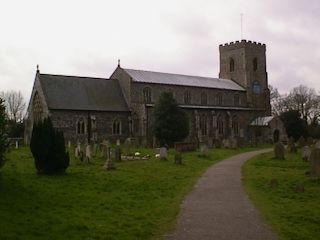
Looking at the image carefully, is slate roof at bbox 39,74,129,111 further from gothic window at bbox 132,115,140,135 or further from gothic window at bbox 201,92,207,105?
gothic window at bbox 201,92,207,105

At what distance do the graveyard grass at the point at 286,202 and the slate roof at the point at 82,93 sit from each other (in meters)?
25.0

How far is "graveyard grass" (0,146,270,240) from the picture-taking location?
7070mm

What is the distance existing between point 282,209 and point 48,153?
29.6ft

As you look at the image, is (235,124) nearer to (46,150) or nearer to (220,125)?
(220,125)

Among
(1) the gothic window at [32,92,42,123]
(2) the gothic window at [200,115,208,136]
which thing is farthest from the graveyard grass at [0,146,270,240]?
(2) the gothic window at [200,115,208,136]

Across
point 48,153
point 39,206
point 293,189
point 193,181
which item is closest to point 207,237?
point 39,206

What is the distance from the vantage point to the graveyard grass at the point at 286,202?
734 cm

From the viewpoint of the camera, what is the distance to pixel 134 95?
4241cm

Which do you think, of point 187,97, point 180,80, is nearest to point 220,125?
point 187,97

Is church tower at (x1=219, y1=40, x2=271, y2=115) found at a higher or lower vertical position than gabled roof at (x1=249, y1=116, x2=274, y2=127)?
higher

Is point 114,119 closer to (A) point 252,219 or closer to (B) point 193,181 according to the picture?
(B) point 193,181

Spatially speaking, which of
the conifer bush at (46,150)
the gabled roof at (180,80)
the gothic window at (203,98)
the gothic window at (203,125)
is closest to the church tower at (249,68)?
the gabled roof at (180,80)

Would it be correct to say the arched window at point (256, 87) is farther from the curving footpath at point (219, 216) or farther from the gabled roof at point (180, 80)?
the curving footpath at point (219, 216)

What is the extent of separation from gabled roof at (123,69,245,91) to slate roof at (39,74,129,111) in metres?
3.12
